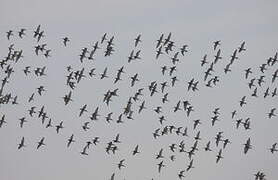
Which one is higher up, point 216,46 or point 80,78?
point 216,46

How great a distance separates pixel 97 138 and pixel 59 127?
21.1ft

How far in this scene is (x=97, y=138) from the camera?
138m

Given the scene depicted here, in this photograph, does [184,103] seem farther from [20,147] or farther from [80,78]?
[20,147]

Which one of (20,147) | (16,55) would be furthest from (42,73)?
(20,147)

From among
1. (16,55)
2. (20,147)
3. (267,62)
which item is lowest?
(20,147)

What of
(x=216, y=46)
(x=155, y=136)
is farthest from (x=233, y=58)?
(x=155, y=136)

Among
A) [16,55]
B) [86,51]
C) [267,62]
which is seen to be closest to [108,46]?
[86,51]

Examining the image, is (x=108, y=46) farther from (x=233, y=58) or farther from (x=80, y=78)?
(x=233, y=58)

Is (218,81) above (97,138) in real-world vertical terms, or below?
above

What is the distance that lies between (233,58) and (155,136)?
57.8 feet

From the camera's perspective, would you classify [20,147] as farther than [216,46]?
Yes

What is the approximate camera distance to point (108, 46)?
132 meters

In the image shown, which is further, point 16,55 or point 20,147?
point 20,147

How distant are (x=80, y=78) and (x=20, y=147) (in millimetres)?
17441
